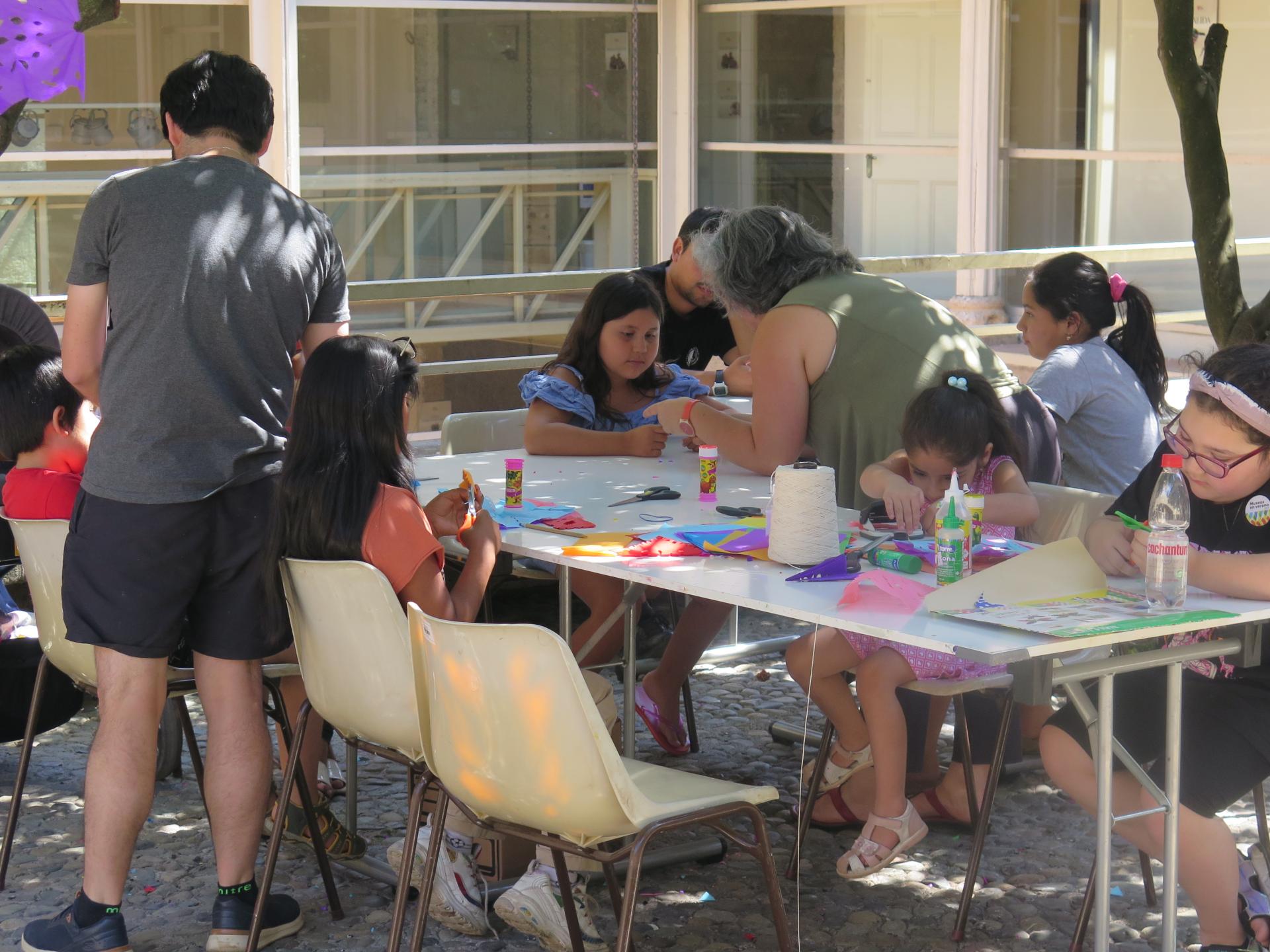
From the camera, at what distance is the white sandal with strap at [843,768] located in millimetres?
3717

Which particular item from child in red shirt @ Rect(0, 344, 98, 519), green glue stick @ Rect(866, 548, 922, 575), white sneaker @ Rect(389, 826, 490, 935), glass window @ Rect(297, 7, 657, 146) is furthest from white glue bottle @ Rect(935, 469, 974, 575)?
glass window @ Rect(297, 7, 657, 146)

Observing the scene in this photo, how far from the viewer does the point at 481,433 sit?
5.08m

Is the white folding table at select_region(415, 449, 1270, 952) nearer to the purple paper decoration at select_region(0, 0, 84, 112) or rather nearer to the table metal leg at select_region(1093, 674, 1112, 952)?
the table metal leg at select_region(1093, 674, 1112, 952)

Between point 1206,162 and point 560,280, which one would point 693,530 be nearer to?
point 1206,162

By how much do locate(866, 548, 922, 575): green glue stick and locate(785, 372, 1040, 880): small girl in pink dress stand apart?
0.27 m

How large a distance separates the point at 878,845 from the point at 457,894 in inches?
34.5

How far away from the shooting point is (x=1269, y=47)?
8.80 m

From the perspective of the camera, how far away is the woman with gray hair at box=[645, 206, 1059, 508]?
151 inches

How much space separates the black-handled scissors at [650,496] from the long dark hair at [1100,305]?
1305mm

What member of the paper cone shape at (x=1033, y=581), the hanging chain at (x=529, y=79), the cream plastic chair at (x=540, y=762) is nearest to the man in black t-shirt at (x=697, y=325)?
the paper cone shape at (x=1033, y=581)

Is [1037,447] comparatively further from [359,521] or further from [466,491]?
[359,521]

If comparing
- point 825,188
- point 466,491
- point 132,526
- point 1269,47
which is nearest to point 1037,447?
point 466,491

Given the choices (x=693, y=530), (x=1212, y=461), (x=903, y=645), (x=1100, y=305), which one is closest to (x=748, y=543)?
(x=693, y=530)

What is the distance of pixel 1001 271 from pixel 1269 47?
194 centimetres
